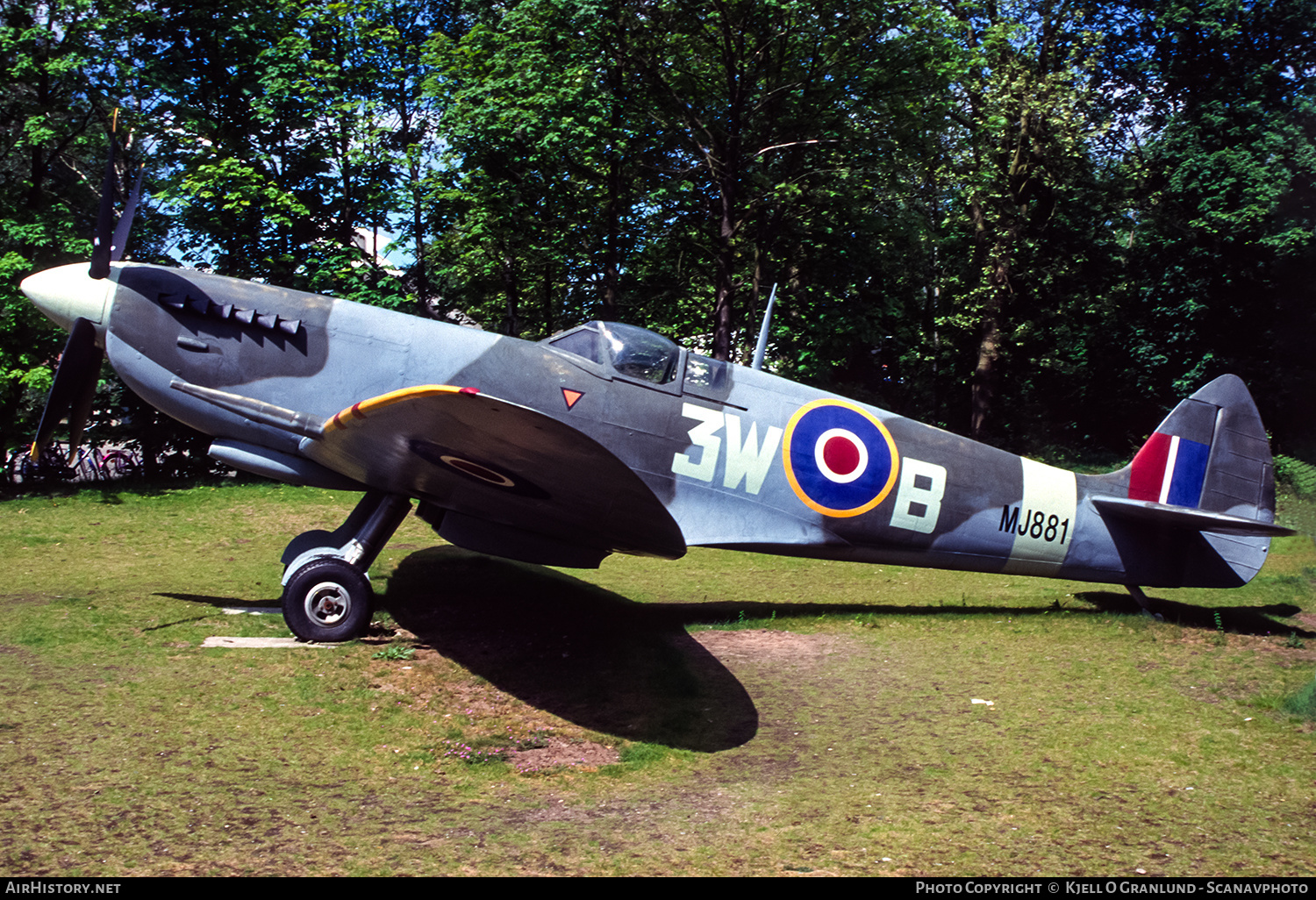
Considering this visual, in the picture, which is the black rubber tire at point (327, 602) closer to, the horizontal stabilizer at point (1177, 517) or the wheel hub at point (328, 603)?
the wheel hub at point (328, 603)

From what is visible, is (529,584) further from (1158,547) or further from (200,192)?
(200,192)

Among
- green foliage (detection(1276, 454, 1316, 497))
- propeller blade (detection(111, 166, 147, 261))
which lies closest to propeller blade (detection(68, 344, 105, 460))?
propeller blade (detection(111, 166, 147, 261))

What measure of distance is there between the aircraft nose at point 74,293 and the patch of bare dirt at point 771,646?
18.9 feet

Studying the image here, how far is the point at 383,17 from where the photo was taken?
18.8m

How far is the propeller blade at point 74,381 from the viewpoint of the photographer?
7023 mm

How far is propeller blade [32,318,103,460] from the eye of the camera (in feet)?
23.0

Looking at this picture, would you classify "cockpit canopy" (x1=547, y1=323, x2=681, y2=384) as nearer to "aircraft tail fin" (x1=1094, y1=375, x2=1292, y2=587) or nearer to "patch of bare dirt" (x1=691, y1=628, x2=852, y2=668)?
"patch of bare dirt" (x1=691, y1=628, x2=852, y2=668)

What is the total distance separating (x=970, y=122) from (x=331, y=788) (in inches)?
819

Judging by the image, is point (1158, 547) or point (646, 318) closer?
point (1158, 547)

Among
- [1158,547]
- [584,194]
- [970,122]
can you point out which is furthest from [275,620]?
[970,122]

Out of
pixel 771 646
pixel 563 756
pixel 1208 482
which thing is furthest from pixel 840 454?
pixel 1208 482

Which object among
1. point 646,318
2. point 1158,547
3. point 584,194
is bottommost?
point 1158,547

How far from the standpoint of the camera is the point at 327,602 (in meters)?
6.62

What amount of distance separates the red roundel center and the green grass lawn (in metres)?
1.60
